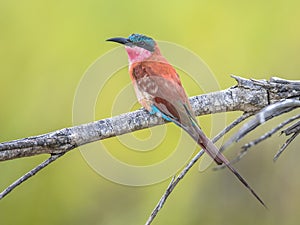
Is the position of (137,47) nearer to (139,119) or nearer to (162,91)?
(162,91)

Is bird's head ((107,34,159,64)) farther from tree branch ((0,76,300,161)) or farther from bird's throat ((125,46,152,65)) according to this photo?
tree branch ((0,76,300,161))

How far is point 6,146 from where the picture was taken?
1.35 metres

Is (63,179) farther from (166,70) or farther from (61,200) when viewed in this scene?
(166,70)

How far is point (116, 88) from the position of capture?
308 cm

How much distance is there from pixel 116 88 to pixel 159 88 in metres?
1.12

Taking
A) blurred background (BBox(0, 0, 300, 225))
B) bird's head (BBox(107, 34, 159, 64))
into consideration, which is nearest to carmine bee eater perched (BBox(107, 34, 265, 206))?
bird's head (BBox(107, 34, 159, 64))

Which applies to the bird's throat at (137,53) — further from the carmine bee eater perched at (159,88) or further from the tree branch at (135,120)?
the tree branch at (135,120)

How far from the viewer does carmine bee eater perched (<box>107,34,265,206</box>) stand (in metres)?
1.66

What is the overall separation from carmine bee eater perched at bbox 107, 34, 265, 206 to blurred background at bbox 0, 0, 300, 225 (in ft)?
2.67

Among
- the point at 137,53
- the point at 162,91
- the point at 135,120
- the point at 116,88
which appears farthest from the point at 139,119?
the point at 116,88

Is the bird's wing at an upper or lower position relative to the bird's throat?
lower

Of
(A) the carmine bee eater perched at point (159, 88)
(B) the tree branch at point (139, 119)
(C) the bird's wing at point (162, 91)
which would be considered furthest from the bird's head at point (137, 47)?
(B) the tree branch at point (139, 119)

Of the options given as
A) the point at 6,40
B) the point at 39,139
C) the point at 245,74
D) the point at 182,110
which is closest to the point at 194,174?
the point at 245,74

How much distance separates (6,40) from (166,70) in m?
1.53
